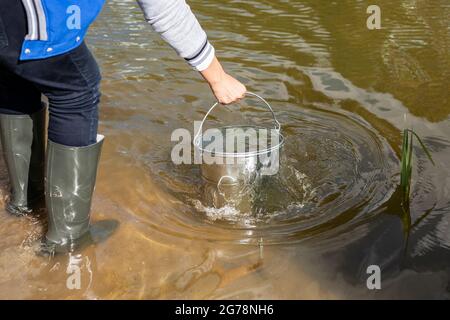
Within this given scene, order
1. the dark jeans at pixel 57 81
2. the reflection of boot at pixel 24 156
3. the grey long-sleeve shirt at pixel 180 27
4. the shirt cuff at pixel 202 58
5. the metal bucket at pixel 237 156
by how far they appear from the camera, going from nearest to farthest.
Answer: the dark jeans at pixel 57 81
the grey long-sleeve shirt at pixel 180 27
the shirt cuff at pixel 202 58
the reflection of boot at pixel 24 156
the metal bucket at pixel 237 156

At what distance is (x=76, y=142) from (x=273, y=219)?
1.05 metres

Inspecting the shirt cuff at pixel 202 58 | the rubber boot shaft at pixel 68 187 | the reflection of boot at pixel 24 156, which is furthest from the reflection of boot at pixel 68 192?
the shirt cuff at pixel 202 58

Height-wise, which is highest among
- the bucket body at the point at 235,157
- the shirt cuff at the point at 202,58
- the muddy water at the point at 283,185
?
the shirt cuff at the point at 202,58

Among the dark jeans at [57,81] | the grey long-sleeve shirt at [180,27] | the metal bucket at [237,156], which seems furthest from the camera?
the metal bucket at [237,156]

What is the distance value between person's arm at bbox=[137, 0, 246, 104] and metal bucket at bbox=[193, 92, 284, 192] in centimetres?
36

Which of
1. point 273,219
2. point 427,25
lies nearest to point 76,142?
point 273,219

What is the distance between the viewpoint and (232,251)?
2832 mm

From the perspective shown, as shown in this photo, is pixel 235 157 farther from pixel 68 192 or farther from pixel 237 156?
pixel 68 192

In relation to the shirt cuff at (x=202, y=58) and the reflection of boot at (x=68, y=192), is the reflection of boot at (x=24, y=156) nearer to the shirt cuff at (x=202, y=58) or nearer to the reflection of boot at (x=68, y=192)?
the reflection of boot at (x=68, y=192)

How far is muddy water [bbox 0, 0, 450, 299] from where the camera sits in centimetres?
265

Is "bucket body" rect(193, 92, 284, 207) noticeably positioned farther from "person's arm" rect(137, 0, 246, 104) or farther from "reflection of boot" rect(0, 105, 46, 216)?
"reflection of boot" rect(0, 105, 46, 216)

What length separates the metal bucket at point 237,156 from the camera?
302 cm

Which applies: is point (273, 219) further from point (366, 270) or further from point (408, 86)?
point (408, 86)

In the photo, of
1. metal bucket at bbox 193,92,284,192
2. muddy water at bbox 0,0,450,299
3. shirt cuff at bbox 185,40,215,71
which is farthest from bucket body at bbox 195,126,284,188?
shirt cuff at bbox 185,40,215,71
